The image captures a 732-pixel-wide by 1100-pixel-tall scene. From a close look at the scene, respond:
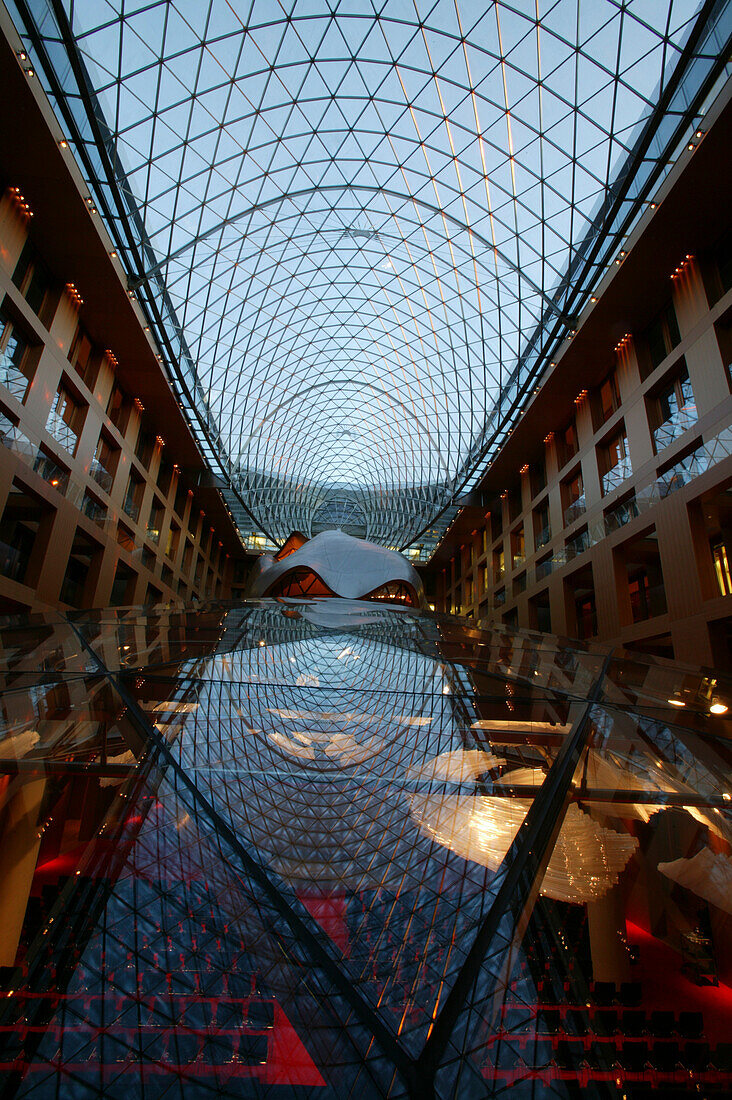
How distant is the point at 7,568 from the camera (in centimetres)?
2475

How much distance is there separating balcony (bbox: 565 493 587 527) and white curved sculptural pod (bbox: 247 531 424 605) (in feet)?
38.3

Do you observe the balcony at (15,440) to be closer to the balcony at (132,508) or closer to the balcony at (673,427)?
the balcony at (132,508)

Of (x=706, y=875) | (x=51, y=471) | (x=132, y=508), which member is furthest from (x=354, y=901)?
(x=132, y=508)

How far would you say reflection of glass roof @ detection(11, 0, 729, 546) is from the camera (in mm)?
20859

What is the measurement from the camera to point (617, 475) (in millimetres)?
30828

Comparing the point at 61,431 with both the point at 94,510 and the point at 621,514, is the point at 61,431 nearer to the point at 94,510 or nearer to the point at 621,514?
the point at 94,510

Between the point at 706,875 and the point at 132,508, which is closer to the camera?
the point at 706,875

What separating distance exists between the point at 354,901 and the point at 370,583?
35.5m

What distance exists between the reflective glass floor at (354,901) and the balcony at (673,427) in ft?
70.8

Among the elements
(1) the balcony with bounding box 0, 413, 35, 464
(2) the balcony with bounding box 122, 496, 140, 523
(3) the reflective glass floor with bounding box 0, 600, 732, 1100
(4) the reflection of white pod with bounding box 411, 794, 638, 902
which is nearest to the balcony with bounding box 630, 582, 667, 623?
(3) the reflective glass floor with bounding box 0, 600, 732, 1100

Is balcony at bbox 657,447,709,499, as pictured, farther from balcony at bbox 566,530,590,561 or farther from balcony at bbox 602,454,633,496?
balcony at bbox 566,530,590,561

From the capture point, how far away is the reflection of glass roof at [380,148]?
2086 centimetres

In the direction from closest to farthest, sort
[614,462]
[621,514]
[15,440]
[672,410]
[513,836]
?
1. [513,836]
2. [15,440]
3. [672,410]
4. [621,514]
5. [614,462]

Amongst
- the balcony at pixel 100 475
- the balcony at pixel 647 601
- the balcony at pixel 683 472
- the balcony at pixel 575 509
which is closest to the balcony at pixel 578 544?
the balcony at pixel 575 509
